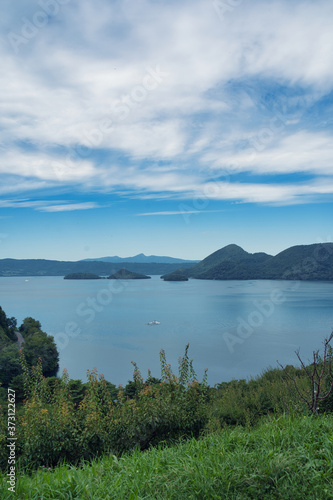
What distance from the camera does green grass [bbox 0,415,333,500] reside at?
8.82 feet

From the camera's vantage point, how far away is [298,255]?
144 meters

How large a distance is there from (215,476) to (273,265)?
15839cm

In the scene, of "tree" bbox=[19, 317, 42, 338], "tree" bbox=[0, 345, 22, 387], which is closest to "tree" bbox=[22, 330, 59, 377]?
"tree" bbox=[0, 345, 22, 387]

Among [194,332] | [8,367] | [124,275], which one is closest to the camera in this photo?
[8,367]

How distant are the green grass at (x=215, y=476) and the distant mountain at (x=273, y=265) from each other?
13642cm

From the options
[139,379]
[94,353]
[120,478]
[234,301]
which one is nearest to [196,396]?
[139,379]

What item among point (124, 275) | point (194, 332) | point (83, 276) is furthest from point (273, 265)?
point (194, 332)

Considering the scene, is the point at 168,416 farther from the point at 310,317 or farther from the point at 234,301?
the point at 234,301

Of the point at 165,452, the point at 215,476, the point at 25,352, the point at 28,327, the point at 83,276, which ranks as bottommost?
the point at 25,352

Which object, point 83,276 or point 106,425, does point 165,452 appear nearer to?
point 106,425

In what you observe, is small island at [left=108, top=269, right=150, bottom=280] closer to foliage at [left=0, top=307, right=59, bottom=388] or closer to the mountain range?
the mountain range

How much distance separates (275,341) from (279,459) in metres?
44.2

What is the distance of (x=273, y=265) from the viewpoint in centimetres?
15450

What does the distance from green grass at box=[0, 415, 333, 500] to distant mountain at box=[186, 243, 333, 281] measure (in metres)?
136
